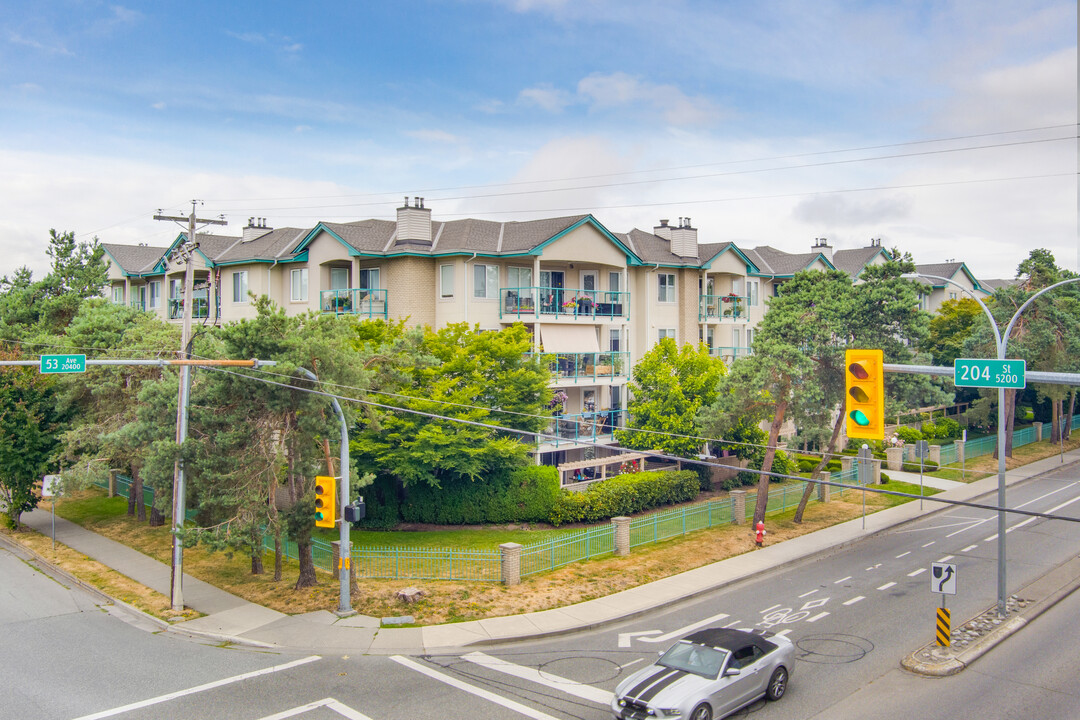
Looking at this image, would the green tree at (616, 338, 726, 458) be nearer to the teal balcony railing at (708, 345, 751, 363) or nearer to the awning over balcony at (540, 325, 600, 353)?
the awning over balcony at (540, 325, 600, 353)

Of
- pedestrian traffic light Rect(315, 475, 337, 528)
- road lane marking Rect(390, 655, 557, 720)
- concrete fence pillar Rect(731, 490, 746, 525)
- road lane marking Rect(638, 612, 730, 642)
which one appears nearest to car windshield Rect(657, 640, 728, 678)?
road lane marking Rect(390, 655, 557, 720)

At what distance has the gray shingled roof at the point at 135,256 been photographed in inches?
1902

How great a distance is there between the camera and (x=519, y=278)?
1410 inches

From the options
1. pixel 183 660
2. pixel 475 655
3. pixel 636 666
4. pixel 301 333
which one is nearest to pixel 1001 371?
pixel 636 666

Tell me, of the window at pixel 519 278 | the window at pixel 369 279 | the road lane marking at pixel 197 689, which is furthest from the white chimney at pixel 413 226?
the road lane marking at pixel 197 689

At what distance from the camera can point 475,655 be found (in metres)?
16.3

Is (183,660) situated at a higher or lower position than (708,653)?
lower

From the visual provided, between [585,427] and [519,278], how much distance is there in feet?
25.3

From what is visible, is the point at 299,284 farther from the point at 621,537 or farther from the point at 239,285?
the point at 621,537

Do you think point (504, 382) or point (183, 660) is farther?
point (504, 382)

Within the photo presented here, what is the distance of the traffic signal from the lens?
Result: 11750 mm

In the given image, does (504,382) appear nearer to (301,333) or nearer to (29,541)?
(301,333)

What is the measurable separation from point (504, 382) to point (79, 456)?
16821mm

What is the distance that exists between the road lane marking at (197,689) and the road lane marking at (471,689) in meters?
1.96
